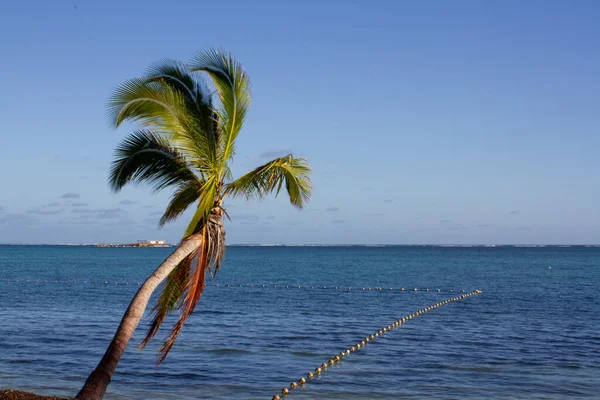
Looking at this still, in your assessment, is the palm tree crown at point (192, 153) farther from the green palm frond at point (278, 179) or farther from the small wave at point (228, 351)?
the small wave at point (228, 351)

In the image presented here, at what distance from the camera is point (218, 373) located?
20.8 meters

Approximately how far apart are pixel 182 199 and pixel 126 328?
325 centimetres

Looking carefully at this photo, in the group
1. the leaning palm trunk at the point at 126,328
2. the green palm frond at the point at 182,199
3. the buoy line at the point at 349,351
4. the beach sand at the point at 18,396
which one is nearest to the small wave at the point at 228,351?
the buoy line at the point at 349,351

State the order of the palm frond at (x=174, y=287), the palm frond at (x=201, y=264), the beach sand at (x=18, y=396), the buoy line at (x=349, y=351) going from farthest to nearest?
the buoy line at (x=349, y=351) < the palm frond at (x=174, y=287) < the palm frond at (x=201, y=264) < the beach sand at (x=18, y=396)

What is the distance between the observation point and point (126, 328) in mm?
10250

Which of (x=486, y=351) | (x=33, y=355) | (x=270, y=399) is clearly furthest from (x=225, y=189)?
(x=486, y=351)

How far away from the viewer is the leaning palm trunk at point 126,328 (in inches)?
375

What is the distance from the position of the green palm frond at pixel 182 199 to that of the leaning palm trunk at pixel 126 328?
1508 millimetres

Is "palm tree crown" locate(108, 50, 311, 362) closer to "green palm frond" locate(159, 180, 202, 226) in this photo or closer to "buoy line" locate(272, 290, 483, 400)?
"green palm frond" locate(159, 180, 202, 226)

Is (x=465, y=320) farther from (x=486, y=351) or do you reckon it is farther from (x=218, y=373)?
(x=218, y=373)

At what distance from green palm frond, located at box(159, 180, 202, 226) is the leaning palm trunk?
1508mm

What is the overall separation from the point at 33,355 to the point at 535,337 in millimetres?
20510

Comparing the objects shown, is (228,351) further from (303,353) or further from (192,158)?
(192,158)

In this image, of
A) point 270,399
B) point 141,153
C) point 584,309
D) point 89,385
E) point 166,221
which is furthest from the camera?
point 584,309
